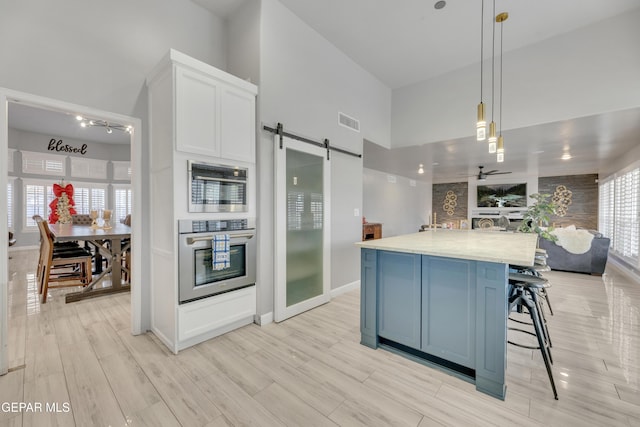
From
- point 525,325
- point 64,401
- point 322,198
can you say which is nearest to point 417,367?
point 525,325

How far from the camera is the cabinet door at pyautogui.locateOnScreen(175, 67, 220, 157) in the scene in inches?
90.0

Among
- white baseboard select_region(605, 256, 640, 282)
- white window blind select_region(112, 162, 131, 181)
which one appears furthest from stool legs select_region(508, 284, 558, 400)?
white window blind select_region(112, 162, 131, 181)

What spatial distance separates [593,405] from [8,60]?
466cm

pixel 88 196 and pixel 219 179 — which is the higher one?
pixel 88 196

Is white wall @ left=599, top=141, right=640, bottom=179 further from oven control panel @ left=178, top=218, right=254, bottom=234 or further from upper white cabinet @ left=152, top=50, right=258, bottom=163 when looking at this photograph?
oven control panel @ left=178, top=218, right=254, bottom=234

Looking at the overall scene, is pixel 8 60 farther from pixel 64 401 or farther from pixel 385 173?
pixel 385 173

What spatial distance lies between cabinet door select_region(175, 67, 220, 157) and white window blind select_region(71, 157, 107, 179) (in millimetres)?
7641

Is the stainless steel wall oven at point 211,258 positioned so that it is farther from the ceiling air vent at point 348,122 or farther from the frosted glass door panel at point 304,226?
the ceiling air vent at point 348,122

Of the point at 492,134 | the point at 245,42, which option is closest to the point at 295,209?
the point at 245,42

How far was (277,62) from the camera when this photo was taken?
9.77 feet

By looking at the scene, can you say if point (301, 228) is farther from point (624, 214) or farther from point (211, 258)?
point (624, 214)

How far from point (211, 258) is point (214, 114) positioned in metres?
1.36

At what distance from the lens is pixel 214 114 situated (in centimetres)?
250

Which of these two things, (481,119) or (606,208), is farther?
(606,208)
